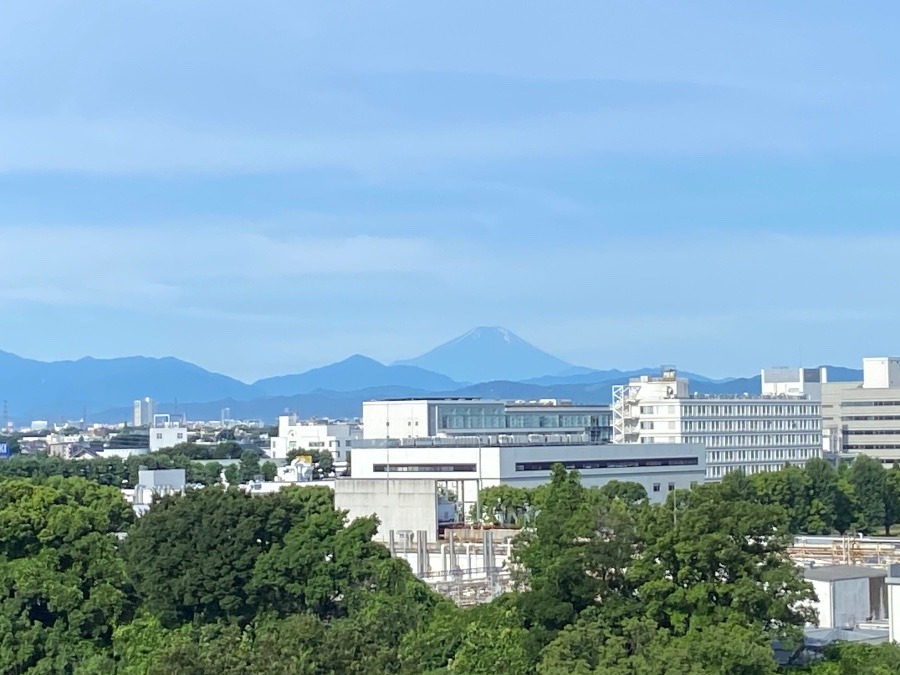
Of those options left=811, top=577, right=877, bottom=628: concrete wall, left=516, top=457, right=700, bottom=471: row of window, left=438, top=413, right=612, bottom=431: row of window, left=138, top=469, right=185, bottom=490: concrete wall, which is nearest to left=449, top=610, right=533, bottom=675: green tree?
left=811, top=577, right=877, bottom=628: concrete wall

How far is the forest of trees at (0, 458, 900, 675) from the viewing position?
21859mm

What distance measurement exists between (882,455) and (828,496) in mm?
34105

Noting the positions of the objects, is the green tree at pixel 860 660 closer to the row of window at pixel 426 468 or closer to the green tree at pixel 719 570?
the green tree at pixel 719 570

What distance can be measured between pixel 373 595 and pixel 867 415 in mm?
72978

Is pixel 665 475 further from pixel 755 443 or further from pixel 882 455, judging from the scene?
pixel 882 455

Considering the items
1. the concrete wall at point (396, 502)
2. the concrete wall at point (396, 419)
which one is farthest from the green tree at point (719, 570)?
the concrete wall at point (396, 419)

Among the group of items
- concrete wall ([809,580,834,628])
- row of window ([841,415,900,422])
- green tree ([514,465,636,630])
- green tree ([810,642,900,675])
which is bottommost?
green tree ([810,642,900,675])

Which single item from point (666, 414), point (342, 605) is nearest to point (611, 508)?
point (342, 605)

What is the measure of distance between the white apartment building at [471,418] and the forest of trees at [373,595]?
5988 centimetres

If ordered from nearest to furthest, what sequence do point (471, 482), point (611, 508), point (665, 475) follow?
point (611, 508) → point (471, 482) → point (665, 475)

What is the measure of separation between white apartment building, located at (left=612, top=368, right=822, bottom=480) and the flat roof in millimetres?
52764

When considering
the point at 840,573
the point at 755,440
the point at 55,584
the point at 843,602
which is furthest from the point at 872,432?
the point at 55,584

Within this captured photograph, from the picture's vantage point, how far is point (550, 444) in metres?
73.2

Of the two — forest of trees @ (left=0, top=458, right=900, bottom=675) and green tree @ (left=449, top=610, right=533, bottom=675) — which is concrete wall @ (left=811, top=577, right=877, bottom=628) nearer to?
forest of trees @ (left=0, top=458, right=900, bottom=675)
